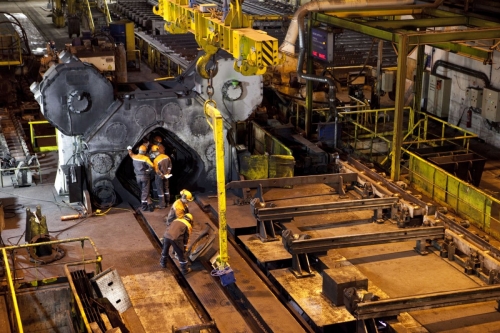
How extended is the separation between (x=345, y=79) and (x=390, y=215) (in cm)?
1130

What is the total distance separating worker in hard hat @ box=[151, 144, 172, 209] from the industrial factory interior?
5 centimetres

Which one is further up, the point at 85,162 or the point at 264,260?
the point at 85,162

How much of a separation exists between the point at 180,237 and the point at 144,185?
271 cm

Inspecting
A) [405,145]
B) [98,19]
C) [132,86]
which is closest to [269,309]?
[132,86]

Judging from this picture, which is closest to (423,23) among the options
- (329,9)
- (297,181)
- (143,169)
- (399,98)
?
(329,9)

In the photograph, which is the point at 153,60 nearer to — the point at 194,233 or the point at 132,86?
the point at 132,86

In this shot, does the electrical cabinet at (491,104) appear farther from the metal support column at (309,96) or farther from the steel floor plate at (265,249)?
the steel floor plate at (265,249)

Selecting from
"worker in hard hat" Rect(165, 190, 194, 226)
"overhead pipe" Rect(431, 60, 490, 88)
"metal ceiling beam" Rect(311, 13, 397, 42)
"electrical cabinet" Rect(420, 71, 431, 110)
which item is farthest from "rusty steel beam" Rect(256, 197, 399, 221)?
"electrical cabinet" Rect(420, 71, 431, 110)

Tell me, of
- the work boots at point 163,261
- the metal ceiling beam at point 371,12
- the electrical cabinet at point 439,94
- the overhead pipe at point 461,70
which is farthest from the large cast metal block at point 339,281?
the electrical cabinet at point 439,94

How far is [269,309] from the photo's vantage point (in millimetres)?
10516

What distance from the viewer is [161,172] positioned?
13750mm

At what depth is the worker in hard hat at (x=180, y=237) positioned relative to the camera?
1141 centimetres

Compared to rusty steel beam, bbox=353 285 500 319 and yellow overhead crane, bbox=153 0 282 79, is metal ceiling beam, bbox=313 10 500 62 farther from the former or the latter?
rusty steel beam, bbox=353 285 500 319

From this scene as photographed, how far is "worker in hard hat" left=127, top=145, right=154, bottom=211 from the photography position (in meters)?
13.7
